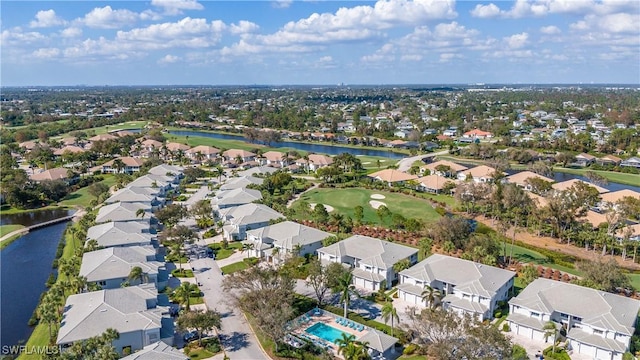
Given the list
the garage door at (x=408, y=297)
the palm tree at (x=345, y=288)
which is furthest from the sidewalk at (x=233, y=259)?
the garage door at (x=408, y=297)

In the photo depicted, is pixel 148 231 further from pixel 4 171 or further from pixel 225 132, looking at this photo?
pixel 225 132

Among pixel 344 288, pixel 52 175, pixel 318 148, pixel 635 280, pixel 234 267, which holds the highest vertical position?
pixel 52 175

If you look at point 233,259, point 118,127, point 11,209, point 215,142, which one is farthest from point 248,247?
point 118,127

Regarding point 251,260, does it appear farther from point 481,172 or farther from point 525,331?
point 481,172

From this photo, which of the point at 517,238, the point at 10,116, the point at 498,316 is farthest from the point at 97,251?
the point at 10,116

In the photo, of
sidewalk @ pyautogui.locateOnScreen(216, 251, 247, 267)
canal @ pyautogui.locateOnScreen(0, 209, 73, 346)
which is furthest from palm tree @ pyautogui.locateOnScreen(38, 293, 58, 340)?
sidewalk @ pyautogui.locateOnScreen(216, 251, 247, 267)

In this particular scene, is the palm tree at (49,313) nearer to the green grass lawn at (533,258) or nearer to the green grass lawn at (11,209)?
the green grass lawn at (533,258)

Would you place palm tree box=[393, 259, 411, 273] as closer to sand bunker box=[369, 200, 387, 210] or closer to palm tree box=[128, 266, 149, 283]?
palm tree box=[128, 266, 149, 283]
